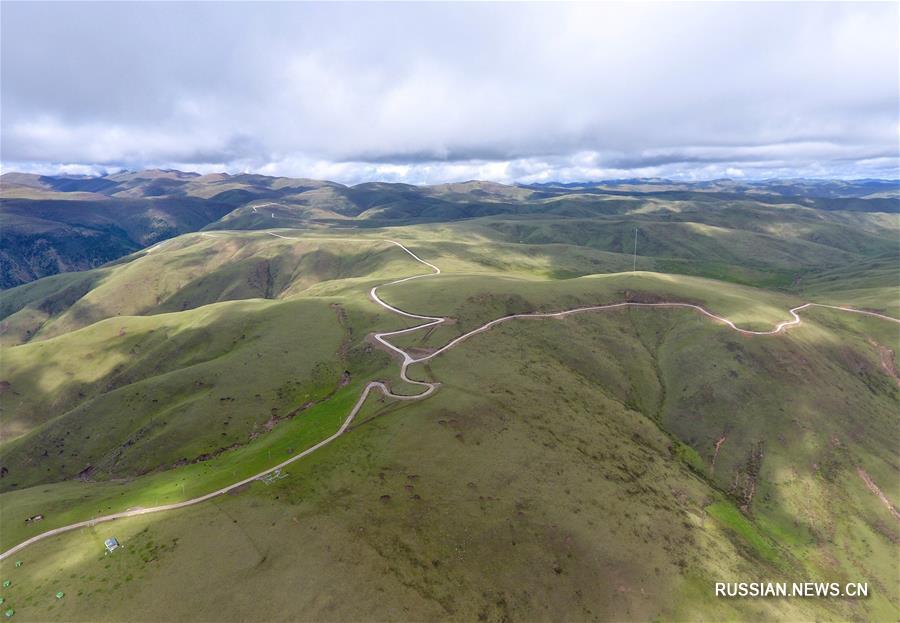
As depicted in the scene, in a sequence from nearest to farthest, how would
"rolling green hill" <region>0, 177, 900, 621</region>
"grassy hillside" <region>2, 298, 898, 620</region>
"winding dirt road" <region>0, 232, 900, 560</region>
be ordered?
"grassy hillside" <region>2, 298, 898, 620</region>
"rolling green hill" <region>0, 177, 900, 621</region>
"winding dirt road" <region>0, 232, 900, 560</region>

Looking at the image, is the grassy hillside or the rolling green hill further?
the rolling green hill

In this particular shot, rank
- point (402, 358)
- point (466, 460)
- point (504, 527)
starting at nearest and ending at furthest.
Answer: point (504, 527), point (466, 460), point (402, 358)

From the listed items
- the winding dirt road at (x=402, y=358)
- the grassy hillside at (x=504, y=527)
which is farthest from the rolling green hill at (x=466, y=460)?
the winding dirt road at (x=402, y=358)

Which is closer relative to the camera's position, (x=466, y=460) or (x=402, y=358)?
(x=466, y=460)

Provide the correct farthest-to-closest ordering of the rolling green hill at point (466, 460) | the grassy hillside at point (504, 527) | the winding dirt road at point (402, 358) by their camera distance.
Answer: the winding dirt road at point (402, 358) → the rolling green hill at point (466, 460) → the grassy hillside at point (504, 527)

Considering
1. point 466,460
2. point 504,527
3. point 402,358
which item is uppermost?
point 402,358

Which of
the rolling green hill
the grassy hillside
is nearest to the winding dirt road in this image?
the rolling green hill

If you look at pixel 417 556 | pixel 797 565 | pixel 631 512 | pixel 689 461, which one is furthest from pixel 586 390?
pixel 417 556

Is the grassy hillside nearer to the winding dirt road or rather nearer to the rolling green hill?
the rolling green hill

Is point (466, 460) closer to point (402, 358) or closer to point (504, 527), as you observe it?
point (504, 527)

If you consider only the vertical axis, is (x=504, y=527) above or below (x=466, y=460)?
below

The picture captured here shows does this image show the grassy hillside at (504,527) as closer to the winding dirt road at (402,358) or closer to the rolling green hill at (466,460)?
the rolling green hill at (466,460)

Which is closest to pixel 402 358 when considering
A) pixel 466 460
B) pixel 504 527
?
pixel 466 460
